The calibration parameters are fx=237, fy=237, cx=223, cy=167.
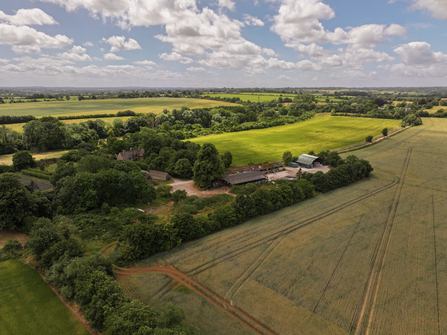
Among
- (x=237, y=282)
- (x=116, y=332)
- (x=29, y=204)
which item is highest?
(x=29, y=204)

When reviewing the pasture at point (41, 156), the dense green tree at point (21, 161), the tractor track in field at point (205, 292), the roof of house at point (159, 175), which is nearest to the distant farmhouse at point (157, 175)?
the roof of house at point (159, 175)

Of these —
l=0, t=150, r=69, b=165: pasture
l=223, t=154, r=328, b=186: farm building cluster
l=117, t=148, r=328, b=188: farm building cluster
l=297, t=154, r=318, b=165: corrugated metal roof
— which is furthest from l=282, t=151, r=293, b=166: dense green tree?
l=0, t=150, r=69, b=165: pasture

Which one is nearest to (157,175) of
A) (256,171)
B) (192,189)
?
(192,189)

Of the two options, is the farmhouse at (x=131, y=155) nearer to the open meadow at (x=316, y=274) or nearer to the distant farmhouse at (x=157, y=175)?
the distant farmhouse at (x=157, y=175)

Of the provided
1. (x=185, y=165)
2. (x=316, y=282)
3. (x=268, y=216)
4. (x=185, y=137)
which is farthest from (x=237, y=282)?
(x=185, y=137)

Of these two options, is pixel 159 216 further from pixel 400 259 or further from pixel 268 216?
pixel 400 259

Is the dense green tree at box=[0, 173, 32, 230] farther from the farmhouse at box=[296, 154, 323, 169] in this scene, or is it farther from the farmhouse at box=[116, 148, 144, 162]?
the farmhouse at box=[296, 154, 323, 169]
